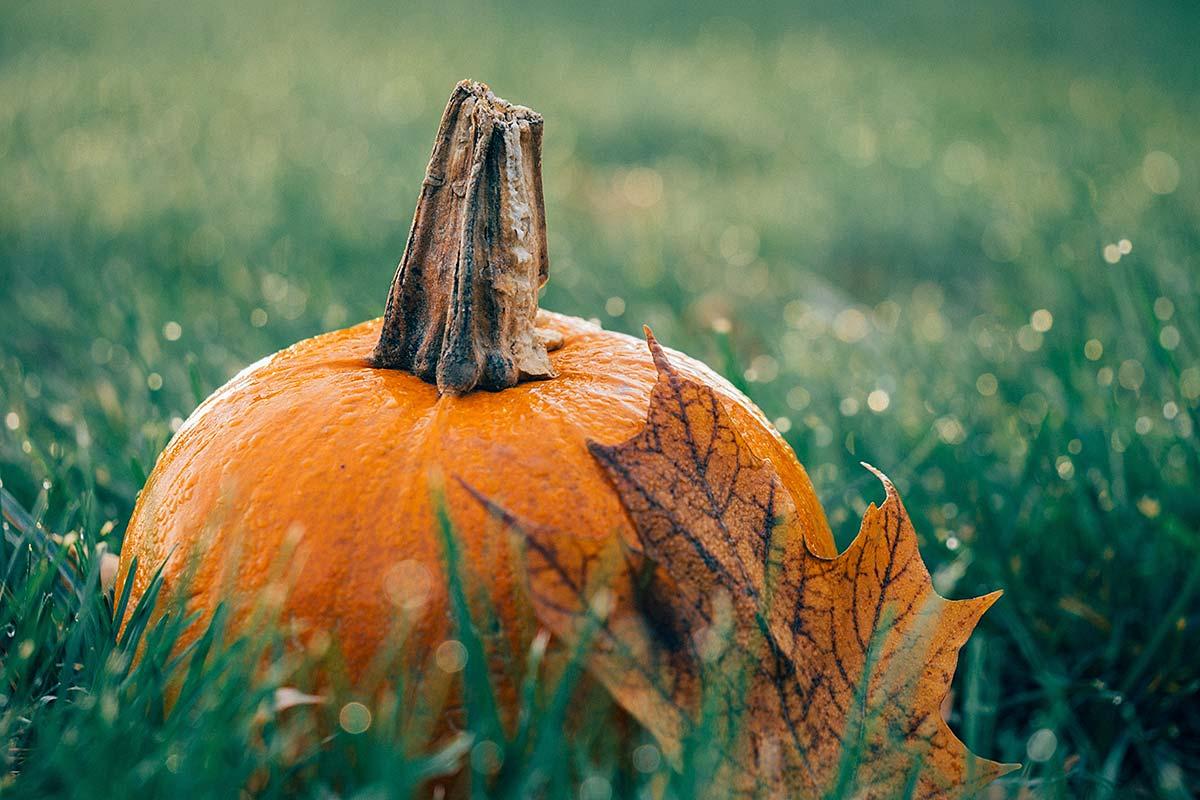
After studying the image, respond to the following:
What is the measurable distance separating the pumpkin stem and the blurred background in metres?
0.55

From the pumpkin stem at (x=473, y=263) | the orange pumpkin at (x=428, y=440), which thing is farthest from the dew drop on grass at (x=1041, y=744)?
the pumpkin stem at (x=473, y=263)

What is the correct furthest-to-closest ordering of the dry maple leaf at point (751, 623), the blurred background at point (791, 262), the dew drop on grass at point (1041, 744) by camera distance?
the blurred background at point (791, 262), the dew drop on grass at point (1041, 744), the dry maple leaf at point (751, 623)

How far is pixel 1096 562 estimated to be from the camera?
1837 mm

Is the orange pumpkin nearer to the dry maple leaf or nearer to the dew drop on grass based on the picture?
the dry maple leaf

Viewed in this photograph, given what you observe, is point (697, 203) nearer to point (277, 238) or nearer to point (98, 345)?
point (277, 238)

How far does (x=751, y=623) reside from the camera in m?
1.12

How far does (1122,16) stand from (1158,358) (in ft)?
38.8

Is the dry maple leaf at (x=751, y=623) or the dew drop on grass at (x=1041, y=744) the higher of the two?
the dry maple leaf at (x=751, y=623)

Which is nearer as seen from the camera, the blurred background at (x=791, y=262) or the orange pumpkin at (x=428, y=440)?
the orange pumpkin at (x=428, y=440)

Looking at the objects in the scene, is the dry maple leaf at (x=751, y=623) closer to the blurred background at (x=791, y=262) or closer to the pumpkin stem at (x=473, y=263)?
the blurred background at (x=791, y=262)

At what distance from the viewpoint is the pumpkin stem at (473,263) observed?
1.28 metres

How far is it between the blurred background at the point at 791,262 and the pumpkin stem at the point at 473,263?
55 cm

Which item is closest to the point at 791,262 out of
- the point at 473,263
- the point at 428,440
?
the point at 473,263

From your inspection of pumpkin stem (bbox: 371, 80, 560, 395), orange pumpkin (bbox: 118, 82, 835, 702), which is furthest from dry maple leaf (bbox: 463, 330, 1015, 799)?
pumpkin stem (bbox: 371, 80, 560, 395)
